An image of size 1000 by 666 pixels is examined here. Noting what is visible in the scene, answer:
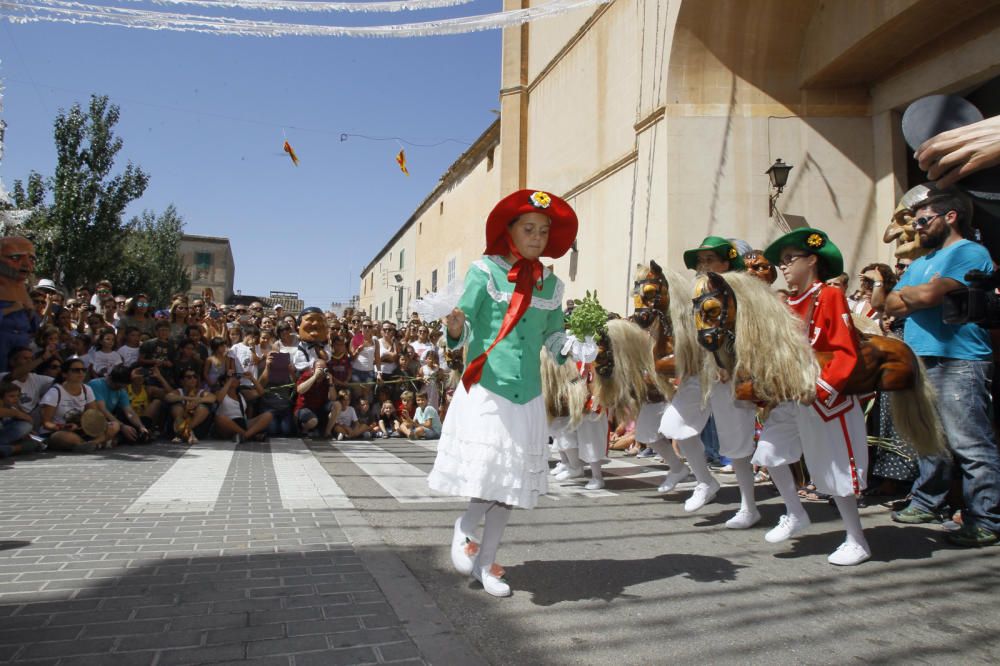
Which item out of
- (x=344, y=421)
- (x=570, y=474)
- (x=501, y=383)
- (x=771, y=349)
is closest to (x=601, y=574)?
(x=501, y=383)

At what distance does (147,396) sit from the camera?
9.58 meters

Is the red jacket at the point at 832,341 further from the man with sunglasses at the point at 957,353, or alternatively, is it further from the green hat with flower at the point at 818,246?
the man with sunglasses at the point at 957,353

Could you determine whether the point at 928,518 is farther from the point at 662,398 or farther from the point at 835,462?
the point at 662,398

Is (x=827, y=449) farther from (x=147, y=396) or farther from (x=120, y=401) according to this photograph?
(x=147, y=396)

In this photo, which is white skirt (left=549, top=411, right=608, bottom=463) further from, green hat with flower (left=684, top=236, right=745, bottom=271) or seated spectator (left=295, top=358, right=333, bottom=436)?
seated spectator (left=295, top=358, right=333, bottom=436)

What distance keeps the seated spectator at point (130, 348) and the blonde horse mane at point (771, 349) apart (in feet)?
28.4

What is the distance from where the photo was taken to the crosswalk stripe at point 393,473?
5.97 metres

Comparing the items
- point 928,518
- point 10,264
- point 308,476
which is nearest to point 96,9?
point 10,264

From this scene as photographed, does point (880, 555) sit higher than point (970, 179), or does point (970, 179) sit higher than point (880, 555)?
point (970, 179)

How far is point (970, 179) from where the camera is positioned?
1.97m

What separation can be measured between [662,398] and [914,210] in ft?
8.45

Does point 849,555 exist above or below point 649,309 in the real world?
below

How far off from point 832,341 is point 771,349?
358 mm

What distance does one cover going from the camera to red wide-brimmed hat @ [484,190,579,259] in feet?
12.3
